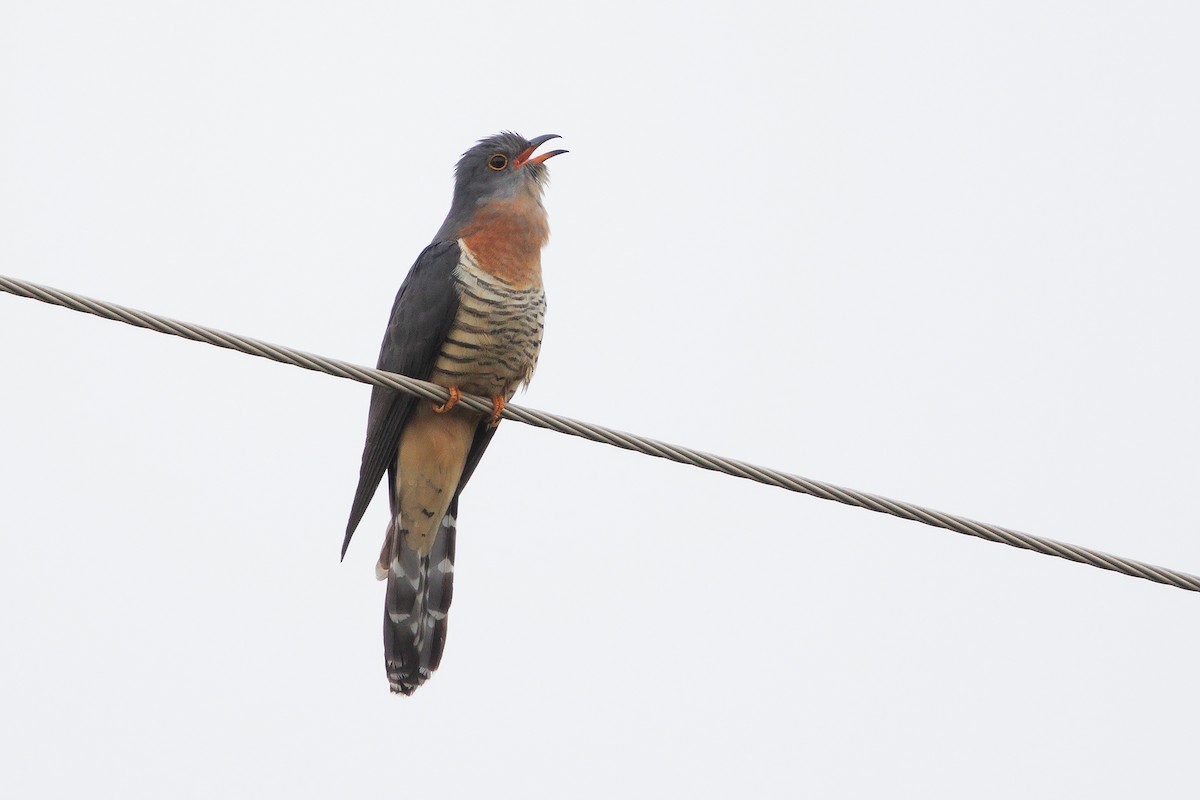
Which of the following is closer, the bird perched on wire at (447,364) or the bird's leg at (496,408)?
the bird's leg at (496,408)

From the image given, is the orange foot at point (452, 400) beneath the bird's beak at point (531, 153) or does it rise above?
beneath

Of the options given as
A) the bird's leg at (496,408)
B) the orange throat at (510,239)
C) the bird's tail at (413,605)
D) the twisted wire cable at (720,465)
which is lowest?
the bird's tail at (413,605)

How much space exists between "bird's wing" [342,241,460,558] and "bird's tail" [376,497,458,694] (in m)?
0.49

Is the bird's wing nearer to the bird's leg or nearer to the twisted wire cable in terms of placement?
the bird's leg

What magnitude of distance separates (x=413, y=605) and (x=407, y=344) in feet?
4.11

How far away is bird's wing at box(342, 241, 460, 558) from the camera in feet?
16.9

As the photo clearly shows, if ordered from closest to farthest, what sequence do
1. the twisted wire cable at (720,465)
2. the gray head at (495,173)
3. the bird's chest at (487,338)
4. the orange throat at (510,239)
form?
1. the twisted wire cable at (720,465)
2. the bird's chest at (487,338)
3. the orange throat at (510,239)
4. the gray head at (495,173)

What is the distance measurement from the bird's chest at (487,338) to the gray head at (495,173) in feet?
1.65

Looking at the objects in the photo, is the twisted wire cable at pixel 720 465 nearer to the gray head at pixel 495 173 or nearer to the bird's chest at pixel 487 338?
the bird's chest at pixel 487 338

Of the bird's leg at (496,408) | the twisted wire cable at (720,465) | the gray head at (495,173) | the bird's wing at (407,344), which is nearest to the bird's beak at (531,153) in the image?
the gray head at (495,173)

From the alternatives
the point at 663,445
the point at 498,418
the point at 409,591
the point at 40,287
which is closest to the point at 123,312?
the point at 40,287

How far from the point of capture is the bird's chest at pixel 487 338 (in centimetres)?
512

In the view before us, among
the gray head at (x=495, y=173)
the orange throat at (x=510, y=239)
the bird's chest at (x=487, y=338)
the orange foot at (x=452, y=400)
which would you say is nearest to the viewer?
the orange foot at (x=452, y=400)

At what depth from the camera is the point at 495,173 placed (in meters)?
5.84
